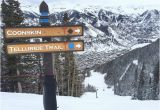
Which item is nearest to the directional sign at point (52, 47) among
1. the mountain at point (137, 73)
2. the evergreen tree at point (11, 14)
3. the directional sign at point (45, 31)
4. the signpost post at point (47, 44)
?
the signpost post at point (47, 44)

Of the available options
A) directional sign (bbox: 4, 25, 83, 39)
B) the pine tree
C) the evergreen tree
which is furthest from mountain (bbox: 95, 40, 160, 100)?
directional sign (bbox: 4, 25, 83, 39)

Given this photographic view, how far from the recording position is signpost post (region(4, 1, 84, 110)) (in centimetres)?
1275

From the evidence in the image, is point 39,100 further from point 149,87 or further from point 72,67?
point 149,87

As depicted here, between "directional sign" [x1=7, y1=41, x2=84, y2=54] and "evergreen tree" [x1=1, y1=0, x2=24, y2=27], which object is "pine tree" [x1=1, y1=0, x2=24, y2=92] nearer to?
"evergreen tree" [x1=1, y1=0, x2=24, y2=27]

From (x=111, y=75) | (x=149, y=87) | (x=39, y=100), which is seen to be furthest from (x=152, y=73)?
(x=111, y=75)

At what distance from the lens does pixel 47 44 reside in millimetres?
12945

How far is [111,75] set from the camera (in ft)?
519

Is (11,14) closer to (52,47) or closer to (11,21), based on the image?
(11,21)

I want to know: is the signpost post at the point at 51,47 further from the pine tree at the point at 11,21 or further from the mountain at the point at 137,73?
the mountain at the point at 137,73

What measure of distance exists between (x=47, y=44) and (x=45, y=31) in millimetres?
391

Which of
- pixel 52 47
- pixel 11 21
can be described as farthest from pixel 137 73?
pixel 52 47

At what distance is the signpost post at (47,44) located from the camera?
12755 millimetres

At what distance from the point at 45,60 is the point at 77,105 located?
6.57m

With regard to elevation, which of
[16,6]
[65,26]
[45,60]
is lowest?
[45,60]
